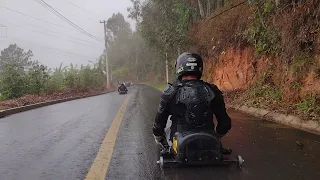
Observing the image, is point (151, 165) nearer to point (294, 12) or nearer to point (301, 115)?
point (301, 115)

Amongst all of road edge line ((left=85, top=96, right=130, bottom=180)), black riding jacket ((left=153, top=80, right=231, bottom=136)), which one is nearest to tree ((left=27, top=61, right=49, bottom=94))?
road edge line ((left=85, top=96, right=130, bottom=180))

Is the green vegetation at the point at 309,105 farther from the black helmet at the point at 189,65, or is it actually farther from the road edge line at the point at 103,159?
the black helmet at the point at 189,65

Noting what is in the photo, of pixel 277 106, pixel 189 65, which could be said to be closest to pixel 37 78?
pixel 277 106

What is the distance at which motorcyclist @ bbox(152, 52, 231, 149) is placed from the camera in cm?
424

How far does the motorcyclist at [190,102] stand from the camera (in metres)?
4.24

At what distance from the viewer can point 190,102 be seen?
4.20 metres

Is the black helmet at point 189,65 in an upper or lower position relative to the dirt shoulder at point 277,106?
upper

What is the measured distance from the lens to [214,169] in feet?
14.5

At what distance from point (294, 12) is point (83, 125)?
24.7 ft

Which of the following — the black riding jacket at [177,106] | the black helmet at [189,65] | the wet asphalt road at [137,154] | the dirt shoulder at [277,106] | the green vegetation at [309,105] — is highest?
the black helmet at [189,65]

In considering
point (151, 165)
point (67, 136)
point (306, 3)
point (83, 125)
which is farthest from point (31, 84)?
point (151, 165)

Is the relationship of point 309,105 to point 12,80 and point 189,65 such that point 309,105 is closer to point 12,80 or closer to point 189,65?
point 189,65

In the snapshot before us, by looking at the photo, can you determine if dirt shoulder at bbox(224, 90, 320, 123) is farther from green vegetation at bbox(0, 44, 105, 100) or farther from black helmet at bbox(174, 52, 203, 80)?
green vegetation at bbox(0, 44, 105, 100)

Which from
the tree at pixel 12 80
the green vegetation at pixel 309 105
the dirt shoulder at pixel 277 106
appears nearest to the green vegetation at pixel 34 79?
the tree at pixel 12 80
